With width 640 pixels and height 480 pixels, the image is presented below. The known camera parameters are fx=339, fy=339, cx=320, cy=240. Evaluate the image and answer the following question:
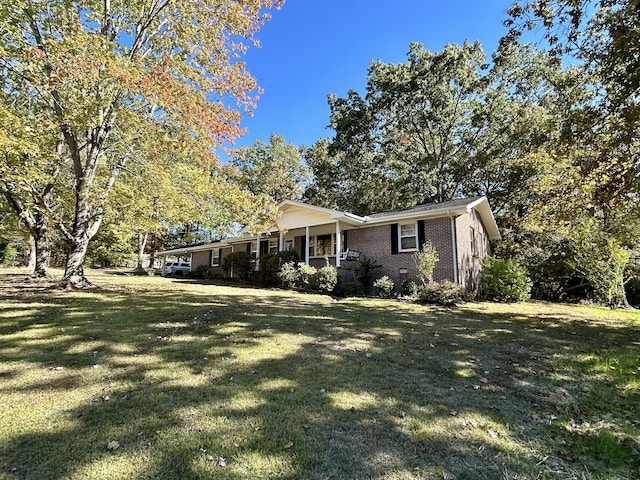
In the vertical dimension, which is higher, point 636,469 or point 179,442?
point 179,442

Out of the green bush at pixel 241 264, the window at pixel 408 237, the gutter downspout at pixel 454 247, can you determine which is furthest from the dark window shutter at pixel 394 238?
the green bush at pixel 241 264

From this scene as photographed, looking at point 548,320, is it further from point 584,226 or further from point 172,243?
point 172,243

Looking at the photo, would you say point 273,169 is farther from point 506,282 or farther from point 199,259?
point 506,282

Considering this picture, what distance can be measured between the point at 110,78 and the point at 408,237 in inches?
457

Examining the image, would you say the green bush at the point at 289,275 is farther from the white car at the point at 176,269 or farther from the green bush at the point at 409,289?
the white car at the point at 176,269

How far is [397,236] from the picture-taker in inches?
581

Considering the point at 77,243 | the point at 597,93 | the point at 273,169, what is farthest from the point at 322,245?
the point at 273,169

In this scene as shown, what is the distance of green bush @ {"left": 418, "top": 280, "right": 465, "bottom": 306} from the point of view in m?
11.2

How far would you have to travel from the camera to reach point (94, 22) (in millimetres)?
11070

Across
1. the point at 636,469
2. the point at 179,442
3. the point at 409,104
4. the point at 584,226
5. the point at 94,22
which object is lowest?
the point at 636,469

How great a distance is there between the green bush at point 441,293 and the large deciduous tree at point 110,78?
8472 millimetres

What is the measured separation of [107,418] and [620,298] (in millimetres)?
15596

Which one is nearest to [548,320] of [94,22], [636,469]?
[636,469]

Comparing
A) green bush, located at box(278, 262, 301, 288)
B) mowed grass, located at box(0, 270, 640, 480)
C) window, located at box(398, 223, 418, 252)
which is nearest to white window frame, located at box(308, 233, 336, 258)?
green bush, located at box(278, 262, 301, 288)
